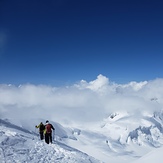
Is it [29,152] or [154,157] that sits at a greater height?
[29,152]

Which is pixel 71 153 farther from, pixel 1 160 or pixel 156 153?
pixel 156 153

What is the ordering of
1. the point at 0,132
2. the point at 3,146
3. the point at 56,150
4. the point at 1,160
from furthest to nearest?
the point at 0,132, the point at 56,150, the point at 3,146, the point at 1,160

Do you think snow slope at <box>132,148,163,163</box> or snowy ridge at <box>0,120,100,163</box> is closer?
snow slope at <box>132,148,163,163</box>

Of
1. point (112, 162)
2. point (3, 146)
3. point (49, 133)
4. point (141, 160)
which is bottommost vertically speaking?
point (141, 160)

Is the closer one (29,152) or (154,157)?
(154,157)

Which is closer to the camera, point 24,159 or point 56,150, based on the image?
point 24,159

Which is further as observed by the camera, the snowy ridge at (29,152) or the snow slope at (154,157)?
the snowy ridge at (29,152)

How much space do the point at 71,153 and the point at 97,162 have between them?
3.28m

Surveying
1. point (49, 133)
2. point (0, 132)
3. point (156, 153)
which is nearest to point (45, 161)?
point (49, 133)

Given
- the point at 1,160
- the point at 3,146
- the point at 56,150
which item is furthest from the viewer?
the point at 56,150

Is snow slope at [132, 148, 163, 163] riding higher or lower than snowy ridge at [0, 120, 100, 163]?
lower

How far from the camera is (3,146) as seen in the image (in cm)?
2306

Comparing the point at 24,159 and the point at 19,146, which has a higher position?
the point at 19,146

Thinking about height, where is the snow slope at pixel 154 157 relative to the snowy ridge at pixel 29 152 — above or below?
below
